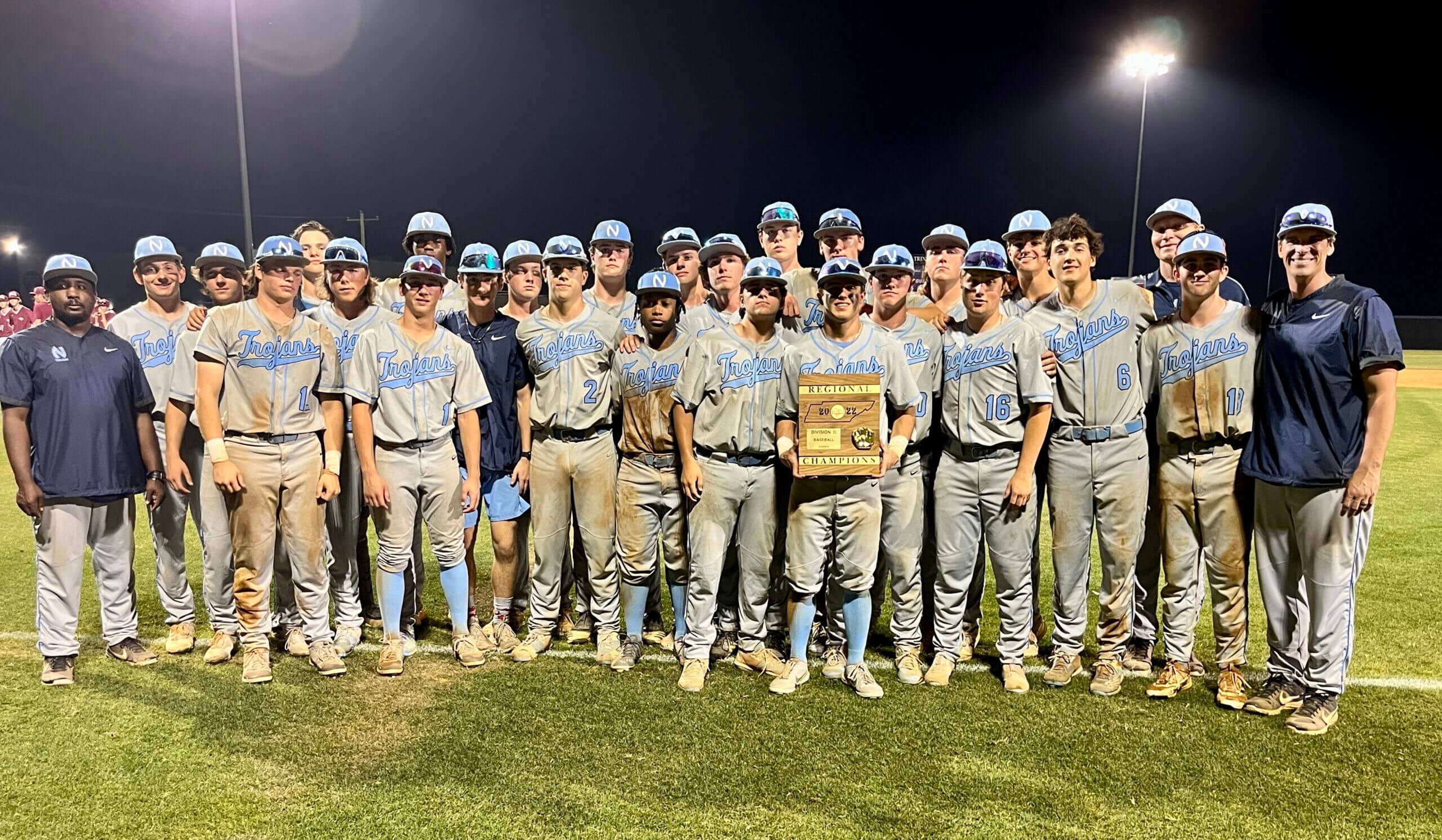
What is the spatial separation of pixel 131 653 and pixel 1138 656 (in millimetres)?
5612

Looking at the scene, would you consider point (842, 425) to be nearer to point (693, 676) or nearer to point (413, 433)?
point (693, 676)

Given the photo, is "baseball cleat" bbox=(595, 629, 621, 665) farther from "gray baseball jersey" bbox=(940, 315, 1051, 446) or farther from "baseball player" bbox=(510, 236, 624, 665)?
"gray baseball jersey" bbox=(940, 315, 1051, 446)

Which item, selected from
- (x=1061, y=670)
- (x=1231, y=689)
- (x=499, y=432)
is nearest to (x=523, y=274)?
(x=499, y=432)

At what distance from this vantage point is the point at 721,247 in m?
4.77

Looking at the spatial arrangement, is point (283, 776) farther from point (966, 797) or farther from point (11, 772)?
point (966, 797)

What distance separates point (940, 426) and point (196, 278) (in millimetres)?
4259

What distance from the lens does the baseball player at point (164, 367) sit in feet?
15.8

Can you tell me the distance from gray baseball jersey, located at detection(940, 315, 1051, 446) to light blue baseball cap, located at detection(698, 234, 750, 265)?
1434 millimetres

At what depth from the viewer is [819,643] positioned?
4848 mm

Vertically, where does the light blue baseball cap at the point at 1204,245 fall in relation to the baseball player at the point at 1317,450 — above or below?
above

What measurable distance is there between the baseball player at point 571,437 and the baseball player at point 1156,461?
9.48ft

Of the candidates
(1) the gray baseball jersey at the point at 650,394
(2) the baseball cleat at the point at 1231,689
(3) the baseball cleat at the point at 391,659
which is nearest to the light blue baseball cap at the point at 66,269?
(3) the baseball cleat at the point at 391,659

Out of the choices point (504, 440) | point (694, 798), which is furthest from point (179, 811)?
point (504, 440)

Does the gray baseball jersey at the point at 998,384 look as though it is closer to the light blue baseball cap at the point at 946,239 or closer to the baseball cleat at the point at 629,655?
the light blue baseball cap at the point at 946,239
